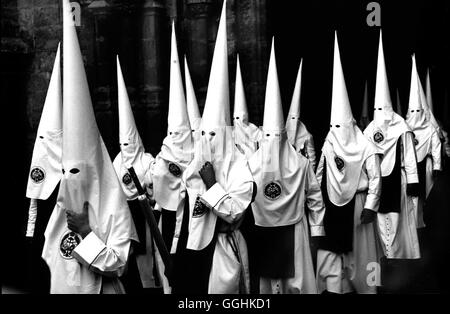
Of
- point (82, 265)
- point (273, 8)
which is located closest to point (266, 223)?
point (82, 265)

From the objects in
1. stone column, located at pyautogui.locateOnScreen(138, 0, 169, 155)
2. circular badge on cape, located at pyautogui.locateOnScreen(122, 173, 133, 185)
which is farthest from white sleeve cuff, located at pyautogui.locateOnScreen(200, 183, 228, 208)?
stone column, located at pyautogui.locateOnScreen(138, 0, 169, 155)

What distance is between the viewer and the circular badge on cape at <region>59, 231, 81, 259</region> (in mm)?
5320

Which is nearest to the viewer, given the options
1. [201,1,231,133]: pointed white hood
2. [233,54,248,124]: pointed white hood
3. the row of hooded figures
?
the row of hooded figures

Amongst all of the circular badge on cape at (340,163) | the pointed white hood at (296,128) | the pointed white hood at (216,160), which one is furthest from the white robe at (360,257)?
the pointed white hood at (296,128)

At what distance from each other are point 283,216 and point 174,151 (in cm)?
175

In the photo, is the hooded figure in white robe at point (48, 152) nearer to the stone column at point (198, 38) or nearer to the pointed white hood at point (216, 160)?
the pointed white hood at point (216, 160)

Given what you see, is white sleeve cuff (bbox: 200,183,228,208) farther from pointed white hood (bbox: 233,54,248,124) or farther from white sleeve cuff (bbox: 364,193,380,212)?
pointed white hood (bbox: 233,54,248,124)

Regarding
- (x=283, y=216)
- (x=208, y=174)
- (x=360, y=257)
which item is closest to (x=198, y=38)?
(x=360, y=257)

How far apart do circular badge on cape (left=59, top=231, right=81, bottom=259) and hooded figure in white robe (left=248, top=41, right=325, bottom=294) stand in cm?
264

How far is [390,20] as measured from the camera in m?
16.8

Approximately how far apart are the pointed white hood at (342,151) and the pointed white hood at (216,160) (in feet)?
7.27

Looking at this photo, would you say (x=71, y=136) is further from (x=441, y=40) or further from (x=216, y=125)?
(x=441, y=40)

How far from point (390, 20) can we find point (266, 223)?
9.83 metres

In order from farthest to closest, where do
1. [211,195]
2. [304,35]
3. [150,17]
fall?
[304,35]
[150,17]
[211,195]
